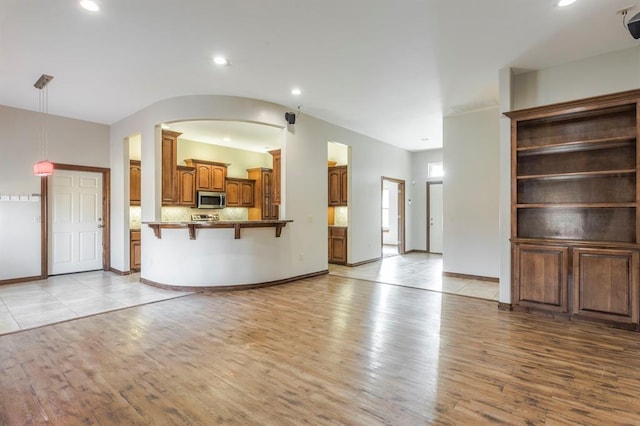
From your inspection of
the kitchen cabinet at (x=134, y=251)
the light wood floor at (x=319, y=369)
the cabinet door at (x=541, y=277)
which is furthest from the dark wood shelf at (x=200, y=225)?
the cabinet door at (x=541, y=277)

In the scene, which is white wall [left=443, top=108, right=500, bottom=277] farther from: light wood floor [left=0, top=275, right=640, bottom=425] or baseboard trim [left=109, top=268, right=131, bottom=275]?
baseboard trim [left=109, top=268, right=131, bottom=275]

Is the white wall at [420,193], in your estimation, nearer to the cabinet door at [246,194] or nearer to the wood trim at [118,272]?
the cabinet door at [246,194]

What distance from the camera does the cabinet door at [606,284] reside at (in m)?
3.35

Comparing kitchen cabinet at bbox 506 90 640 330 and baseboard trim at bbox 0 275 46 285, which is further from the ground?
kitchen cabinet at bbox 506 90 640 330

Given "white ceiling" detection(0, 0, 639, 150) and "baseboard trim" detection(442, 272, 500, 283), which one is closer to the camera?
"white ceiling" detection(0, 0, 639, 150)

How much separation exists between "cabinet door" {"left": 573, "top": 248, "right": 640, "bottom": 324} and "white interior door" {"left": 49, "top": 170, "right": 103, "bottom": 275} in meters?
8.06

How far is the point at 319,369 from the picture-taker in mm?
2549

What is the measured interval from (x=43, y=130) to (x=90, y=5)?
4.31 metres

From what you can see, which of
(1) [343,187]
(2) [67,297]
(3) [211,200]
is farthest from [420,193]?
(2) [67,297]

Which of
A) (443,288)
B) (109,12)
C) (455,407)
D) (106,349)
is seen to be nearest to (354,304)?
(443,288)

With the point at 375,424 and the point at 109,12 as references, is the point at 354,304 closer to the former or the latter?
the point at 375,424

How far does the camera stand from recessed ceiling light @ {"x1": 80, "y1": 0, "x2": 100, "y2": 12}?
9.01 feet

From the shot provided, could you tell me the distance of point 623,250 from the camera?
338 centimetres

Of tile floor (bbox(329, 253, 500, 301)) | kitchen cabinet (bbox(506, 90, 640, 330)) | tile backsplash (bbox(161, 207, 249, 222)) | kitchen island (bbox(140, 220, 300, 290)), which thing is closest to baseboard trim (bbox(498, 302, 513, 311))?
kitchen cabinet (bbox(506, 90, 640, 330))
